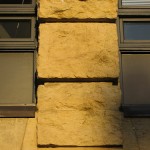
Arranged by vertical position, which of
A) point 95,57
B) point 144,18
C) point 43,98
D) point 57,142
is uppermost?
point 144,18

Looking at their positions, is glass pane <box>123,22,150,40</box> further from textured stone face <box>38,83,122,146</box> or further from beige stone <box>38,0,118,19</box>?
textured stone face <box>38,83,122,146</box>

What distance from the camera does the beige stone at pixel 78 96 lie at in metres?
4.27

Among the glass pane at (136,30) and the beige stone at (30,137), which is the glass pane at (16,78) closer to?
the beige stone at (30,137)

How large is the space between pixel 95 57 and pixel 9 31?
121cm

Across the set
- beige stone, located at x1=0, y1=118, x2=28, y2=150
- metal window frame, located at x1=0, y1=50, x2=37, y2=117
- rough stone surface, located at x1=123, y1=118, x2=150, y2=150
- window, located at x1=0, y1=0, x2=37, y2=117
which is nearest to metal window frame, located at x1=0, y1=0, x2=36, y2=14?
window, located at x1=0, y1=0, x2=37, y2=117

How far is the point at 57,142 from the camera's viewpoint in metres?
4.10

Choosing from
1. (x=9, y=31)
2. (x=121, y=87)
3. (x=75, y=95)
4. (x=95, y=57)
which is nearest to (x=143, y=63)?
(x=121, y=87)

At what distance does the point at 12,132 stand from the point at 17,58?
1.03 meters

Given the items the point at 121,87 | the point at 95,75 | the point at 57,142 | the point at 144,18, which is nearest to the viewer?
the point at 57,142

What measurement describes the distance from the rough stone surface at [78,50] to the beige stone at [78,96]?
12 centimetres

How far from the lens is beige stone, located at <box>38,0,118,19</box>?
181 inches

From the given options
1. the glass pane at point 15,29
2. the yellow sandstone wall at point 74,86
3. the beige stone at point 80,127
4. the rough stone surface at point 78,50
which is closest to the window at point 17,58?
the glass pane at point 15,29

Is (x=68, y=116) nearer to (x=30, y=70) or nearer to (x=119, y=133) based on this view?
(x=119, y=133)

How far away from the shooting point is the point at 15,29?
16.3 feet
